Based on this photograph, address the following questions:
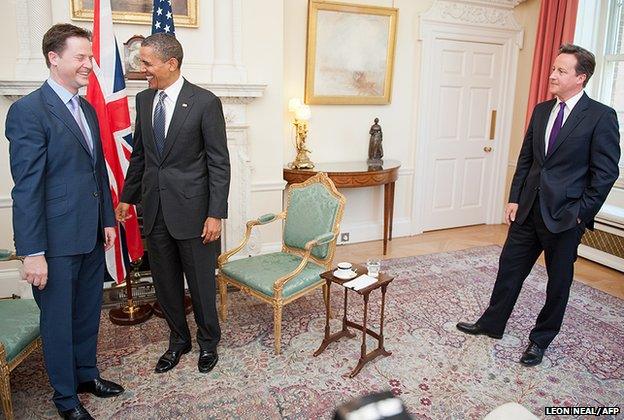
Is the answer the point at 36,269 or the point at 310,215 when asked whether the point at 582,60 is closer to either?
the point at 310,215

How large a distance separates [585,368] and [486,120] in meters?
3.51

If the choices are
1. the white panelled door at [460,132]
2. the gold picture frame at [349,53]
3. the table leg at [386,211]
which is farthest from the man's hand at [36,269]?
the white panelled door at [460,132]

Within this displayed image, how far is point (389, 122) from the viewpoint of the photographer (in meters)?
5.05

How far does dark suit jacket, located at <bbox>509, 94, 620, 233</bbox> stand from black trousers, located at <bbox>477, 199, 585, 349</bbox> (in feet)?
0.29

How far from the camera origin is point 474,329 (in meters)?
3.06

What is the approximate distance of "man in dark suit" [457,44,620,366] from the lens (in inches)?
95.9

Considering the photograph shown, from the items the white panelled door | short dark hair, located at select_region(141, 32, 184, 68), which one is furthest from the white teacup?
the white panelled door

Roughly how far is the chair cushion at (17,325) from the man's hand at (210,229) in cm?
89

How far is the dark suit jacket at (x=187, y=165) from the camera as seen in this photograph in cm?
232

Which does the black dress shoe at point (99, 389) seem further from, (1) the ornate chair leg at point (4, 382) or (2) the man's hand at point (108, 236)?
(2) the man's hand at point (108, 236)

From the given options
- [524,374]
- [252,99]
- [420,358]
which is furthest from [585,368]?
[252,99]

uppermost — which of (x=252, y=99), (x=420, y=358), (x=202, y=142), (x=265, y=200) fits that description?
(x=252, y=99)

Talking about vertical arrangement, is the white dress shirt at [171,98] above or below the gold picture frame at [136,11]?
below

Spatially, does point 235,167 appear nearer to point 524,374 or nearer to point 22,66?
point 22,66
